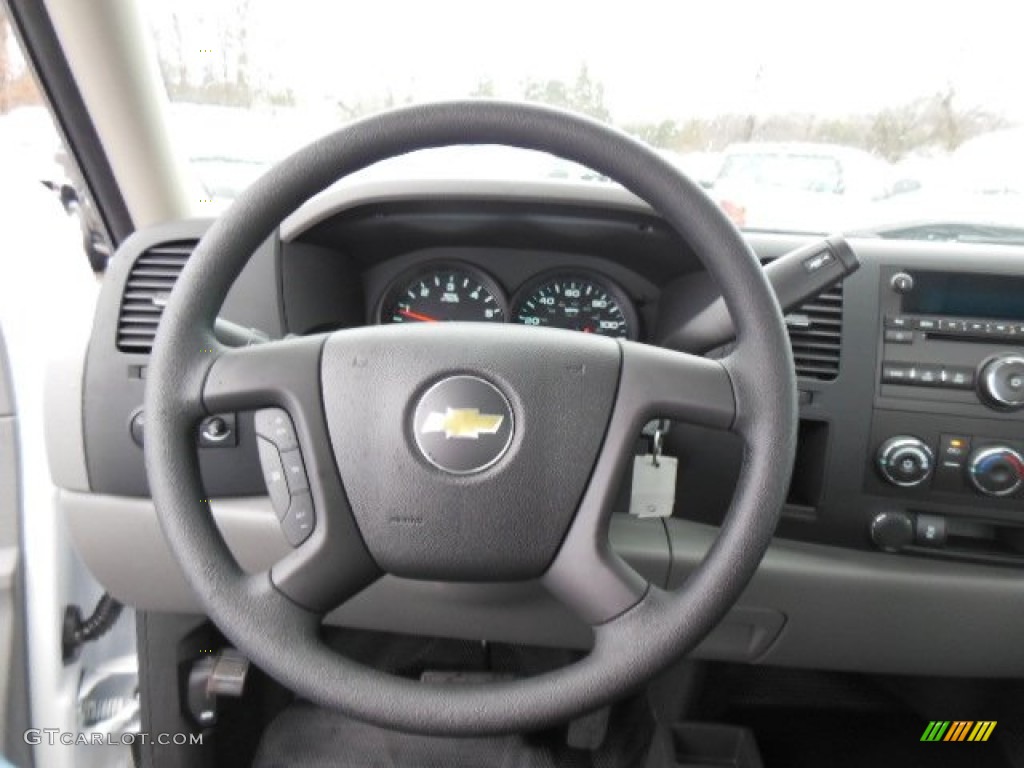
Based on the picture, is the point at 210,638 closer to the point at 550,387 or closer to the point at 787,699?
the point at 550,387

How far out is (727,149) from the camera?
1.35m

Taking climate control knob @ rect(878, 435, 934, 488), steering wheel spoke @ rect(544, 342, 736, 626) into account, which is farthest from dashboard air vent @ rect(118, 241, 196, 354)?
climate control knob @ rect(878, 435, 934, 488)

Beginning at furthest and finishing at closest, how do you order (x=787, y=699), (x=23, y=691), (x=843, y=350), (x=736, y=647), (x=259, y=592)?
(x=787, y=699)
(x=23, y=691)
(x=736, y=647)
(x=843, y=350)
(x=259, y=592)

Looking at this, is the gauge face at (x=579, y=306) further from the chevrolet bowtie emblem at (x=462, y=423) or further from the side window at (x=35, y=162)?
the side window at (x=35, y=162)

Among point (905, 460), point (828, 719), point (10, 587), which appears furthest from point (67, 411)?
point (828, 719)

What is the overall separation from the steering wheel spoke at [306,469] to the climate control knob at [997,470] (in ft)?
2.89

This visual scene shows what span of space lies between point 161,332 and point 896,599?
3.60 feet

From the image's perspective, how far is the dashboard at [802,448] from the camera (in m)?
1.21

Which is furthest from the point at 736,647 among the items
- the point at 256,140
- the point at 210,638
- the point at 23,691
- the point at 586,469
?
the point at 23,691

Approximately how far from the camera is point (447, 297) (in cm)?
150

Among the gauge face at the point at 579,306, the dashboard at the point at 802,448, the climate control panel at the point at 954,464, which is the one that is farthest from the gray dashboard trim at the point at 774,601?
the gauge face at the point at 579,306

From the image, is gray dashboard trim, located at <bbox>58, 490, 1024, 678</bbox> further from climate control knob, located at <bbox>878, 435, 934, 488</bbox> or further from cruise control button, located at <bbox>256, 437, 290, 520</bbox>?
cruise control button, located at <bbox>256, 437, 290, 520</bbox>

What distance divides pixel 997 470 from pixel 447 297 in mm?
916

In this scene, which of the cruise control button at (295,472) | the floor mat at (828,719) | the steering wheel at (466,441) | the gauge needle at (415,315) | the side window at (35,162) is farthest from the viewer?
the floor mat at (828,719)
